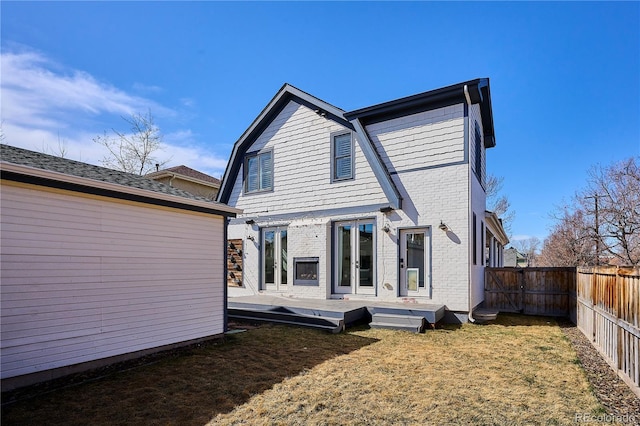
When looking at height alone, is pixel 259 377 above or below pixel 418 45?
below

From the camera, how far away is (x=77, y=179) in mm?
4895

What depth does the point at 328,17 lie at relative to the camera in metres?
10.1

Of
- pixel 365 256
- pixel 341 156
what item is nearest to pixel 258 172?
pixel 341 156

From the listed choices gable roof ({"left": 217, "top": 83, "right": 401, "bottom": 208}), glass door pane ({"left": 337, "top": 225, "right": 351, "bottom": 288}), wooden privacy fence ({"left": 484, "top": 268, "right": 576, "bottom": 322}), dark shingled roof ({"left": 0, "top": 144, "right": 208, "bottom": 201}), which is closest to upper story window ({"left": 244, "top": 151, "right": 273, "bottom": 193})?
gable roof ({"left": 217, "top": 83, "right": 401, "bottom": 208})

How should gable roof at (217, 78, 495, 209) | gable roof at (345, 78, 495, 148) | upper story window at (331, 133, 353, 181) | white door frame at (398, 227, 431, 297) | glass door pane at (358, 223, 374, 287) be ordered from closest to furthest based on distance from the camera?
gable roof at (345, 78, 495, 148)
gable roof at (217, 78, 495, 209)
white door frame at (398, 227, 431, 297)
glass door pane at (358, 223, 374, 287)
upper story window at (331, 133, 353, 181)

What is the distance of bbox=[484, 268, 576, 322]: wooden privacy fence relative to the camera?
10.4 metres

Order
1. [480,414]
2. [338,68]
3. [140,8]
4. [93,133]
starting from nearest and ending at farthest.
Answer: [480,414] → [140,8] → [338,68] → [93,133]

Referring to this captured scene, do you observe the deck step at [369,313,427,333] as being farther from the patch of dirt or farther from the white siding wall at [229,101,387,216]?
the white siding wall at [229,101,387,216]

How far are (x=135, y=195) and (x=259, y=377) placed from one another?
11.4ft

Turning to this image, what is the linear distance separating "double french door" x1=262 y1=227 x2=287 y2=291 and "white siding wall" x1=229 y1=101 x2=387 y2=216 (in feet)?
2.42

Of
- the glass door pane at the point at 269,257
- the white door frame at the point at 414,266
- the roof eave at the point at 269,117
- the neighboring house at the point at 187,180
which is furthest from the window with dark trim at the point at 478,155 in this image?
the neighboring house at the point at 187,180

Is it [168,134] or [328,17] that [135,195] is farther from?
[168,134]

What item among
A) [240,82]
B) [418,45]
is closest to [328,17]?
[418,45]

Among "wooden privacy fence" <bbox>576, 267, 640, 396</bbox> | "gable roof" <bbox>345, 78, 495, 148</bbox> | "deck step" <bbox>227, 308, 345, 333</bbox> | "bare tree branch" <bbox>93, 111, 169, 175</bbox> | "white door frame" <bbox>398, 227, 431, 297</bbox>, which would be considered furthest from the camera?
"bare tree branch" <bbox>93, 111, 169, 175</bbox>
